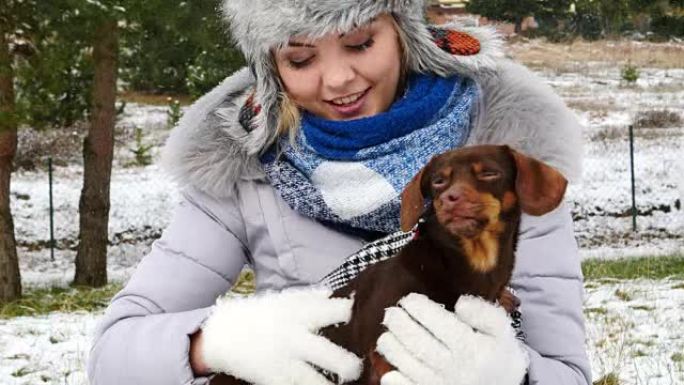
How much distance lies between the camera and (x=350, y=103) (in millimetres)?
2543

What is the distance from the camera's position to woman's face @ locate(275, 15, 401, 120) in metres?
2.49

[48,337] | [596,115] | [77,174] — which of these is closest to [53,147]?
[77,174]

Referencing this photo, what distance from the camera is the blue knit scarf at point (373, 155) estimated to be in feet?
8.07

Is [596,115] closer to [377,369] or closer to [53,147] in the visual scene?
[53,147]

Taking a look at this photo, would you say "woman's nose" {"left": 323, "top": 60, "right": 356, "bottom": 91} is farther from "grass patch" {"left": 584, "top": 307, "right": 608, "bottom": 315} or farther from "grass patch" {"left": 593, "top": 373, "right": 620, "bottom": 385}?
"grass patch" {"left": 584, "top": 307, "right": 608, "bottom": 315}

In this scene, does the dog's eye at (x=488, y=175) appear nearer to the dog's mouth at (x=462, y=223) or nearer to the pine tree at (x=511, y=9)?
the dog's mouth at (x=462, y=223)

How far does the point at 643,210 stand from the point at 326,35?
646 inches

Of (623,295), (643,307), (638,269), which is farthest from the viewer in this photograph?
(638,269)

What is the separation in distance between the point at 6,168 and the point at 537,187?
10769 mm

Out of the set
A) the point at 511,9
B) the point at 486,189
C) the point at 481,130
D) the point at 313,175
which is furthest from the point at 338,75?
the point at 511,9

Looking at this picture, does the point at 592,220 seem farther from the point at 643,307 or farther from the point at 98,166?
the point at 643,307

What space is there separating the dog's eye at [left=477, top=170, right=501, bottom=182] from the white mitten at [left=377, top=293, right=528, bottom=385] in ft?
0.82

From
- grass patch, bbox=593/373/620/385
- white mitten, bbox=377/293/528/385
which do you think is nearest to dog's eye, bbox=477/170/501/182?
white mitten, bbox=377/293/528/385

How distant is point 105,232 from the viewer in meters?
13.9
